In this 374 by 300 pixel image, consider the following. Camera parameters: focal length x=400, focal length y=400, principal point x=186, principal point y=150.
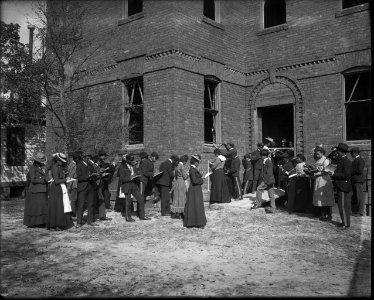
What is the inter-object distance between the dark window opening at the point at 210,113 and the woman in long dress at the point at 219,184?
1788 millimetres

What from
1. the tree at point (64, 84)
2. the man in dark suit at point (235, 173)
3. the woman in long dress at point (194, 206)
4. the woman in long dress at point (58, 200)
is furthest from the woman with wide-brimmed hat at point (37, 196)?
the man in dark suit at point (235, 173)

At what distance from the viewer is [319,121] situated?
12.6 m

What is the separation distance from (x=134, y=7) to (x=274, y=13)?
4.90 metres

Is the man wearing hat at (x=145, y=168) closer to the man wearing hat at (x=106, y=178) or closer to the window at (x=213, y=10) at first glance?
the man wearing hat at (x=106, y=178)

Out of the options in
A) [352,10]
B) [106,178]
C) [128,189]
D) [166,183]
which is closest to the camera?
[128,189]

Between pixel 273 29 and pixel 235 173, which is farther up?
pixel 273 29

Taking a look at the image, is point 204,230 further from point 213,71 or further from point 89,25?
point 89,25

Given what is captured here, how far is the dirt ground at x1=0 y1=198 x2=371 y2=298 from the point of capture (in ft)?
16.6

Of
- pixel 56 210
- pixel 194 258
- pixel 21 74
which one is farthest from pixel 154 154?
pixel 194 258

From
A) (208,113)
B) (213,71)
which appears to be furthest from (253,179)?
(213,71)

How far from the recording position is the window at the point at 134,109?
12.7m

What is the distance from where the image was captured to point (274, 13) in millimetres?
14078

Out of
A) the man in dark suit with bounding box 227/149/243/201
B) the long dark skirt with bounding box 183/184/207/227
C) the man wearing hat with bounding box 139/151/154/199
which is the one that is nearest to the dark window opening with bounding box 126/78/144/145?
the man wearing hat with bounding box 139/151/154/199

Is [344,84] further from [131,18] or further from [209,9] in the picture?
[131,18]
